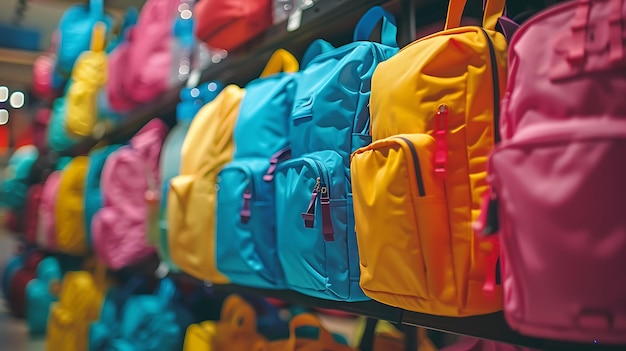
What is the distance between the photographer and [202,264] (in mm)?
1795

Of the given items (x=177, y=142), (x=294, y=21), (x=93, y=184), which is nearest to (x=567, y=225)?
(x=294, y=21)

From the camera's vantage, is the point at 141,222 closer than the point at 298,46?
No

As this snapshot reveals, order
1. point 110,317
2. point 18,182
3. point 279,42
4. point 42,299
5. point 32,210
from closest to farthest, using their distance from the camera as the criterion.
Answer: point 279,42, point 110,317, point 42,299, point 32,210, point 18,182

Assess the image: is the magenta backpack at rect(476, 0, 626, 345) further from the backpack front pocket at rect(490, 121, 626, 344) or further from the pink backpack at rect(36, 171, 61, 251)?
the pink backpack at rect(36, 171, 61, 251)

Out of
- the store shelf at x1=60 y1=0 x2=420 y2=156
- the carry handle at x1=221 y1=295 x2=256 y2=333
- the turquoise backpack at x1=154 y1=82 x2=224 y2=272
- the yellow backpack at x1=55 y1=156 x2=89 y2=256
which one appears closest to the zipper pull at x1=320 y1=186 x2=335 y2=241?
the store shelf at x1=60 y1=0 x2=420 y2=156

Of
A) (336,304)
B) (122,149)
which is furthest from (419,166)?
(122,149)

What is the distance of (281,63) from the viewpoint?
184 cm

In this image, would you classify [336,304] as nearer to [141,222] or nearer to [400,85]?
[400,85]

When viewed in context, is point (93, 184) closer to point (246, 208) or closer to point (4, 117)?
point (246, 208)

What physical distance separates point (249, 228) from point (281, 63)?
1.76 feet

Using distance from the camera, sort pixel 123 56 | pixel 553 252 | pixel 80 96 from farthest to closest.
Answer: pixel 80 96
pixel 123 56
pixel 553 252

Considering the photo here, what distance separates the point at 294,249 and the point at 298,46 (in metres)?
0.75

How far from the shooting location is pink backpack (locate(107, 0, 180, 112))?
2.53m

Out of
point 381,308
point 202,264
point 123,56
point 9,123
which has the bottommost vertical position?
point 9,123
